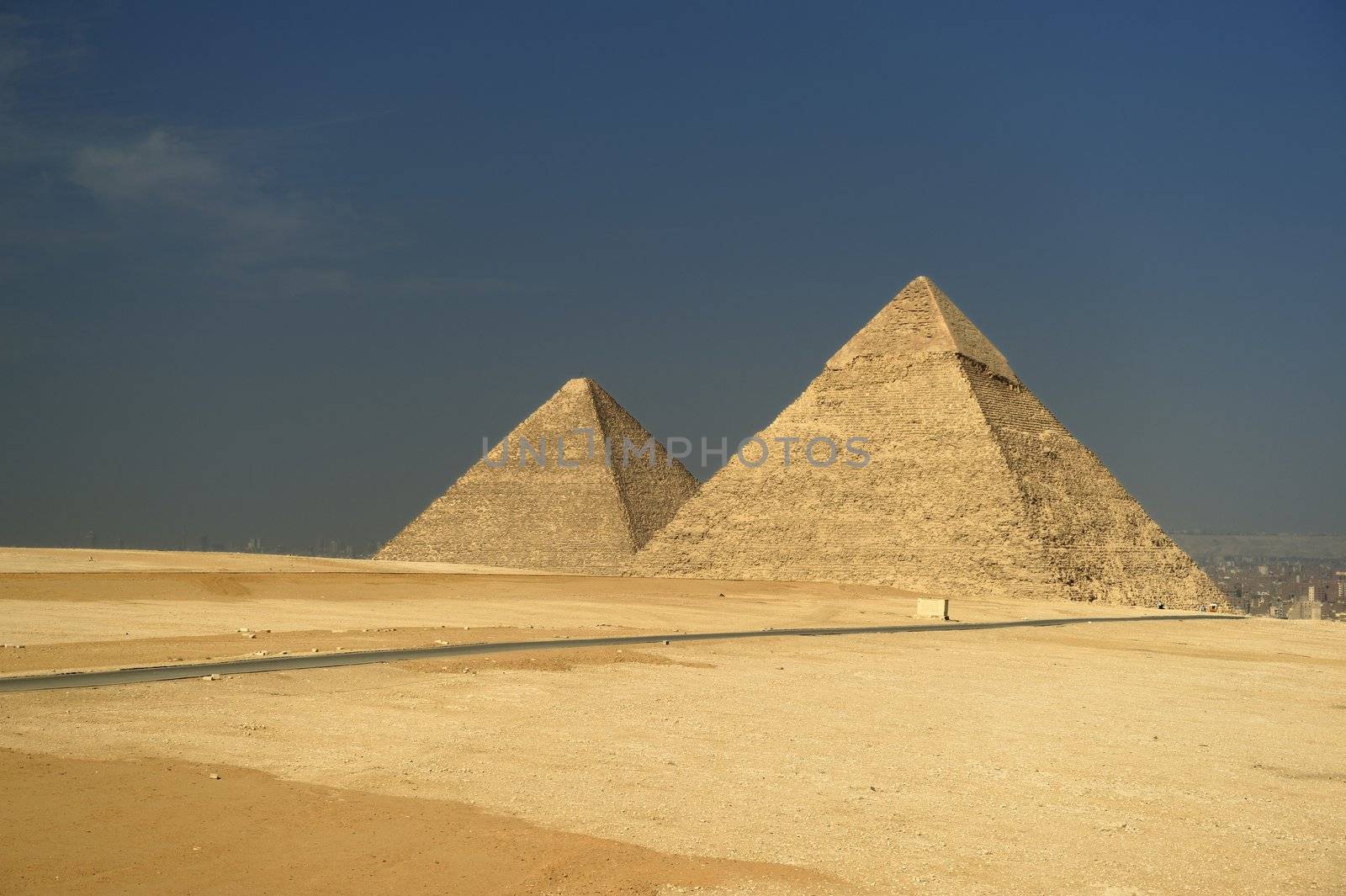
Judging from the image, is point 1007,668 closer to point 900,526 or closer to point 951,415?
point 900,526

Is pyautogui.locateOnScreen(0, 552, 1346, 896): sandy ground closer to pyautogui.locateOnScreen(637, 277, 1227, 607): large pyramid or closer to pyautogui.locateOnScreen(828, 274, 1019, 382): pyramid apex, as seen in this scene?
pyautogui.locateOnScreen(637, 277, 1227, 607): large pyramid

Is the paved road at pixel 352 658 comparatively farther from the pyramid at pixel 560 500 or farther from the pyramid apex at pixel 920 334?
the pyramid at pixel 560 500

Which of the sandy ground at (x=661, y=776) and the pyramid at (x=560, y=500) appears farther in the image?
the pyramid at (x=560, y=500)

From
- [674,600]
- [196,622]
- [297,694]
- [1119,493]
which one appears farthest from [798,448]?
[297,694]

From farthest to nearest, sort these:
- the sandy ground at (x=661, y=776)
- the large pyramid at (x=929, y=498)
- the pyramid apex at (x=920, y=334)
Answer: the pyramid apex at (x=920, y=334) → the large pyramid at (x=929, y=498) → the sandy ground at (x=661, y=776)

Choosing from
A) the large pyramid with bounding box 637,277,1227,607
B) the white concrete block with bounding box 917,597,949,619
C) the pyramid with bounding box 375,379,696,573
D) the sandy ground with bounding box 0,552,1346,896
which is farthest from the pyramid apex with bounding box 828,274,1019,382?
the sandy ground with bounding box 0,552,1346,896

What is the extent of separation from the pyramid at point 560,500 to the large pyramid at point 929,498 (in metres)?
12.2

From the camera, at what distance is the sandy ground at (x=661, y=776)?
262 inches

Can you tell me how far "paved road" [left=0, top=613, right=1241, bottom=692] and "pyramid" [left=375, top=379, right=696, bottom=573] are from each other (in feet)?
131

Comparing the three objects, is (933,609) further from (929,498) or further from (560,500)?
(560,500)

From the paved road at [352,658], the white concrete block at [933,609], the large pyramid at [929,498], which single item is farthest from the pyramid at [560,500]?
the paved road at [352,658]

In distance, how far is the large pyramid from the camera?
45.4 meters

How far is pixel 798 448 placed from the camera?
53.4 m

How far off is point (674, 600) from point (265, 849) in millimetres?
31003
